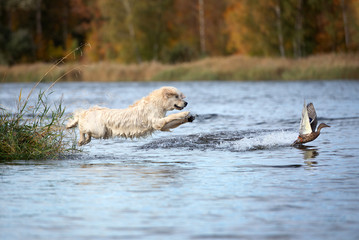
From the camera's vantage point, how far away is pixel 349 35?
60312 millimetres

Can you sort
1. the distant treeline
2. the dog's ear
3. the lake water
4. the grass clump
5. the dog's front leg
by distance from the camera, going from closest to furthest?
the lake water < the dog's front leg < the grass clump < the dog's ear < the distant treeline

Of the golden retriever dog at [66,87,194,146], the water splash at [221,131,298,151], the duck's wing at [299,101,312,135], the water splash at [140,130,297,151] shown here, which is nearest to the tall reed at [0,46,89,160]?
the golden retriever dog at [66,87,194,146]

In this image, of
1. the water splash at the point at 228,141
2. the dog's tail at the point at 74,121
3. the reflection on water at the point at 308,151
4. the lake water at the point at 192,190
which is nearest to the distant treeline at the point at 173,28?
the water splash at the point at 228,141

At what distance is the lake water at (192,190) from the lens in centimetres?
654

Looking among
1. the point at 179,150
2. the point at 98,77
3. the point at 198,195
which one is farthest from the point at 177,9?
the point at 198,195

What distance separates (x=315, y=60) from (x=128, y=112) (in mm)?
32971

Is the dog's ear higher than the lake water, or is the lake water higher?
the dog's ear

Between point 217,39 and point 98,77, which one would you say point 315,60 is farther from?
point 217,39

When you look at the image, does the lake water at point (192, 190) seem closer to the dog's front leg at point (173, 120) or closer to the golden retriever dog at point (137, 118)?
the golden retriever dog at point (137, 118)

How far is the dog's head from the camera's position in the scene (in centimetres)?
1187

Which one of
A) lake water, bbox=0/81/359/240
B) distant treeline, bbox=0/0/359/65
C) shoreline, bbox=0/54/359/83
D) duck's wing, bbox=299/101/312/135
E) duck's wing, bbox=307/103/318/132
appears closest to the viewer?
lake water, bbox=0/81/359/240

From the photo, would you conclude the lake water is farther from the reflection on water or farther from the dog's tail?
the dog's tail

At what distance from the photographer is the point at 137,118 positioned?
39.9 feet

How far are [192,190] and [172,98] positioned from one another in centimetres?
358
